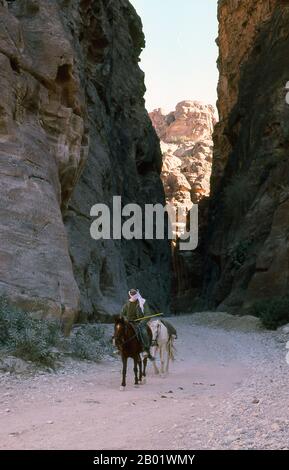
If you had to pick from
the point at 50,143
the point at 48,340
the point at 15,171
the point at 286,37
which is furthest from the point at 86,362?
the point at 286,37

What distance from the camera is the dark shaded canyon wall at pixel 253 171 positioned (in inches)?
969

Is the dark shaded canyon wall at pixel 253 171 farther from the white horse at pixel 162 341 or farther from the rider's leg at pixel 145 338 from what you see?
the rider's leg at pixel 145 338

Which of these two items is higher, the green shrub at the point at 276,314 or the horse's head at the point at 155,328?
the horse's head at the point at 155,328

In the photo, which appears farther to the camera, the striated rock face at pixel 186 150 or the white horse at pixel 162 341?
the striated rock face at pixel 186 150

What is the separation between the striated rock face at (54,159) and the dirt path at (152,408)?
306 cm

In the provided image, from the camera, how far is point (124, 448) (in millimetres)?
4699

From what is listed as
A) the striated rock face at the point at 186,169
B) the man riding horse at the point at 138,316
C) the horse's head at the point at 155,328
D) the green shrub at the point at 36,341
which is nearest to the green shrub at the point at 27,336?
the green shrub at the point at 36,341

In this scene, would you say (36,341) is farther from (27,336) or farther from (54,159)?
(54,159)

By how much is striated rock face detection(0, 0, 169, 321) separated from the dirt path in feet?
10.1

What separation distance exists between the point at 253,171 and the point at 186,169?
46699mm

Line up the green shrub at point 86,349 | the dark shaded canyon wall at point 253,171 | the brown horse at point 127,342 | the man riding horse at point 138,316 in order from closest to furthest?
1. the brown horse at point 127,342
2. the man riding horse at point 138,316
3. the green shrub at point 86,349
4. the dark shaded canyon wall at point 253,171

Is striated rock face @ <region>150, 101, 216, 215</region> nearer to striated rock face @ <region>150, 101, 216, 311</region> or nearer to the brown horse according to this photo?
striated rock face @ <region>150, 101, 216, 311</region>

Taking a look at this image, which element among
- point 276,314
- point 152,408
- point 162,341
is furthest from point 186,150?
point 152,408
